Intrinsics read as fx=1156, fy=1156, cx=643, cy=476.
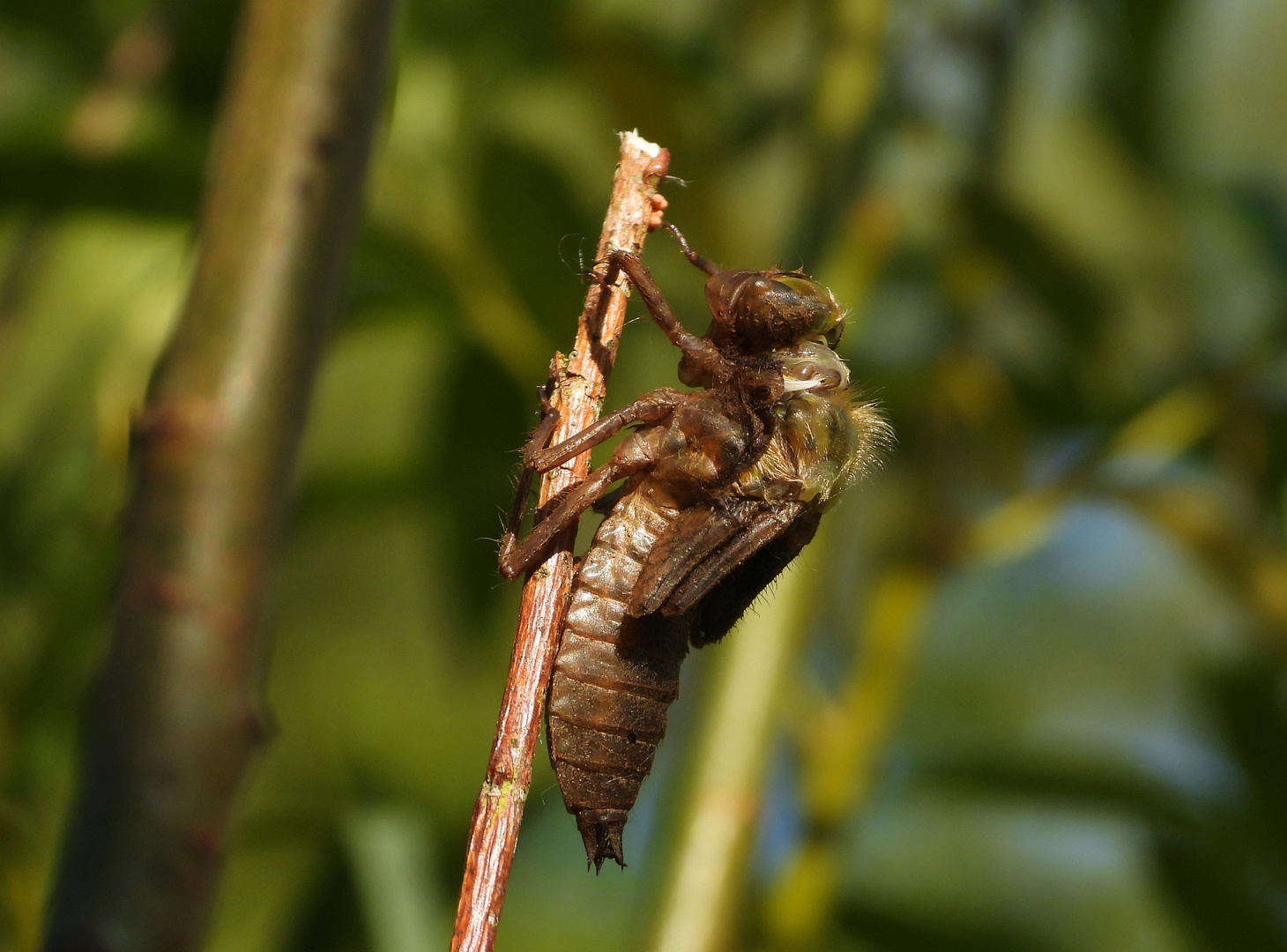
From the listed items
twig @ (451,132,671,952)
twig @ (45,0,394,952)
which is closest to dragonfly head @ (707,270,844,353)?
twig @ (451,132,671,952)

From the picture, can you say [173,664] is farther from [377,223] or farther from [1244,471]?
[1244,471]

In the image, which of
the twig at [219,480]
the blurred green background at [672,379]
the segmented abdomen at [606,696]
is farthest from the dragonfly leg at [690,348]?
the twig at [219,480]

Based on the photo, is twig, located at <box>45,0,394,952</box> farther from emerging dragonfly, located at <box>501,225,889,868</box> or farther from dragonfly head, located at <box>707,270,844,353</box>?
dragonfly head, located at <box>707,270,844,353</box>

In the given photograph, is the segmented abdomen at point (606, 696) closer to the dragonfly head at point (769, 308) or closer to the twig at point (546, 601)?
the twig at point (546, 601)

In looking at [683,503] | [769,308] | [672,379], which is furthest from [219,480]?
[672,379]

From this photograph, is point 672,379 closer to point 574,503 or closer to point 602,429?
point 602,429

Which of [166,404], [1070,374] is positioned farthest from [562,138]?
[166,404]

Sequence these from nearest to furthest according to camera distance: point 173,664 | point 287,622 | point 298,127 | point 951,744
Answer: point 173,664 → point 298,127 → point 287,622 → point 951,744

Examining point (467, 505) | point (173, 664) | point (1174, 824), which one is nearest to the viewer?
point (173, 664)
